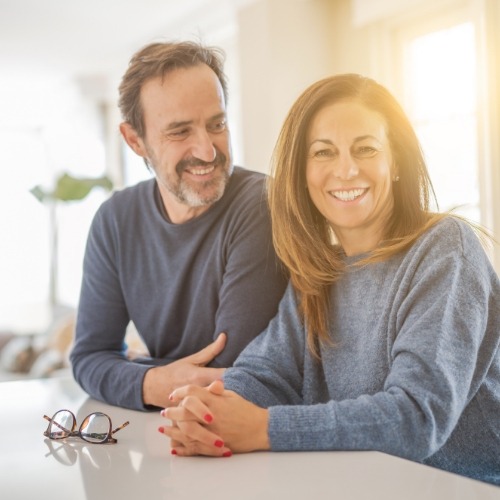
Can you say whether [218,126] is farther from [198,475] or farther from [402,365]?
[198,475]

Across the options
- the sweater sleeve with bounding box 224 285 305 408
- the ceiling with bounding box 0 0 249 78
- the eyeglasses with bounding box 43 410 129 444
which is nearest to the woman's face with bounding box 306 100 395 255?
the sweater sleeve with bounding box 224 285 305 408

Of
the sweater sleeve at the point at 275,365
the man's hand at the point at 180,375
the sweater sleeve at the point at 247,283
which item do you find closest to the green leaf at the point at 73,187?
the sweater sleeve at the point at 247,283

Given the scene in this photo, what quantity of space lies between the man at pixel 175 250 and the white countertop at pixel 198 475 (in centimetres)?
33

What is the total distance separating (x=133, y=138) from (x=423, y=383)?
1.10 metres

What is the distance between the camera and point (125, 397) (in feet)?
5.30

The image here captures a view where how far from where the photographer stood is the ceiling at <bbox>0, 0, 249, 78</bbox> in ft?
19.0

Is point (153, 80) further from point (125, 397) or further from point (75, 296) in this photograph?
point (75, 296)

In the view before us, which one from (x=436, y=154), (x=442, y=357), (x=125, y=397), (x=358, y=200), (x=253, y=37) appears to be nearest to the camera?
(x=442, y=357)

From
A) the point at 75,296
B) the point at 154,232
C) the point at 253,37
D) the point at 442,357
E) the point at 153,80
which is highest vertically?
the point at 253,37

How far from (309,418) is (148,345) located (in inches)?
31.6

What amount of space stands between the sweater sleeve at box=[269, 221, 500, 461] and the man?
433mm

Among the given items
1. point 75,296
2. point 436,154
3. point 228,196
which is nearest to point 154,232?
point 228,196

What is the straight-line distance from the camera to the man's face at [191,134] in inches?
70.1

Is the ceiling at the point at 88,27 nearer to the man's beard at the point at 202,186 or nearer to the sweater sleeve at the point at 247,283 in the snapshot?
the man's beard at the point at 202,186
